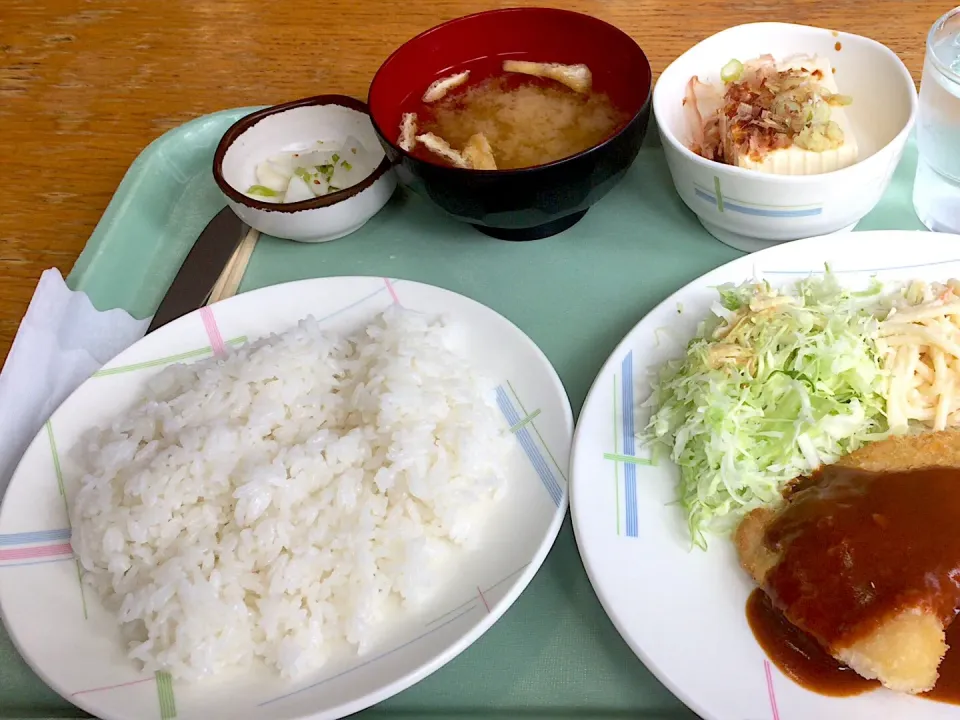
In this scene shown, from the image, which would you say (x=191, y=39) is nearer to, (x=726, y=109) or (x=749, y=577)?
(x=726, y=109)

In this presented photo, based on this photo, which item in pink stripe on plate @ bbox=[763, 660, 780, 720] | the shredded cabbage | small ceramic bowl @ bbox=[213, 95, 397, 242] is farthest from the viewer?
small ceramic bowl @ bbox=[213, 95, 397, 242]

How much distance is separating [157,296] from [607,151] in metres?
1.29

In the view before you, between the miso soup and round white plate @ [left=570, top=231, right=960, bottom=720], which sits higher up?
the miso soup

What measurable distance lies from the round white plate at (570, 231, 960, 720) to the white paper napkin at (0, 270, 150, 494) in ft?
4.16

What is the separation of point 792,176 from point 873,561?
35.0 inches

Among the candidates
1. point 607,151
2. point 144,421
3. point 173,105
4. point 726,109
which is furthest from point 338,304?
point 173,105

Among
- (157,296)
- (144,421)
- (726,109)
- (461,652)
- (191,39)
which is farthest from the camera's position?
(191,39)

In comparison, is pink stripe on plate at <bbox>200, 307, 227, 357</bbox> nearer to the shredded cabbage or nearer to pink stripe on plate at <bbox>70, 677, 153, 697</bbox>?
pink stripe on plate at <bbox>70, 677, 153, 697</bbox>

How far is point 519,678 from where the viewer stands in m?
1.46

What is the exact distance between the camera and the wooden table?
107 inches

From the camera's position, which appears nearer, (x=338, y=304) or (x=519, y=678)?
(x=519, y=678)

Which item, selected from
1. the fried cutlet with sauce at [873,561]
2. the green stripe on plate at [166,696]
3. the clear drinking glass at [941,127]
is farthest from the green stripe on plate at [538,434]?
the clear drinking glass at [941,127]

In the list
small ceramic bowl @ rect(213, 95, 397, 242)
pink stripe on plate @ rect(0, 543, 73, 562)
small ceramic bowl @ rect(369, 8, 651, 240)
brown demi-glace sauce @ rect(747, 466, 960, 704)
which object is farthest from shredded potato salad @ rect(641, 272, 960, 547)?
pink stripe on plate @ rect(0, 543, 73, 562)

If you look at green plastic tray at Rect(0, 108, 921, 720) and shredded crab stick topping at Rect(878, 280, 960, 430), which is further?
shredded crab stick topping at Rect(878, 280, 960, 430)
